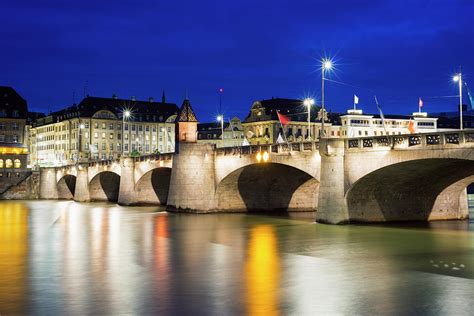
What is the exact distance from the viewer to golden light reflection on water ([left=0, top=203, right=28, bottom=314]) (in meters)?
21.2

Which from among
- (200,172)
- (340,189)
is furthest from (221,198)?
(340,189)

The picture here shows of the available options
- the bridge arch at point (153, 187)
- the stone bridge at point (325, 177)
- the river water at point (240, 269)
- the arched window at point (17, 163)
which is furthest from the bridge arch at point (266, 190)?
the arched window at point (17, 163)

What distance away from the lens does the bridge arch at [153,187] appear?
73.8 metres

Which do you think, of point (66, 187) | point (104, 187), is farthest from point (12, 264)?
point (66, 187)

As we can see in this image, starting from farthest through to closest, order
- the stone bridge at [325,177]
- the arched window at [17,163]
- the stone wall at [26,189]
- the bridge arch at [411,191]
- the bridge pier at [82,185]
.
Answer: the arched window at [17,163]
the stone wall at [26,189]
the bridge pier at [82,185]
the bridge arch at [411,191]
the stone bridge at [325,177]

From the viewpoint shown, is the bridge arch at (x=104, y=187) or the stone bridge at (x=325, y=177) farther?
the bridge arch at (x=104, y=187)

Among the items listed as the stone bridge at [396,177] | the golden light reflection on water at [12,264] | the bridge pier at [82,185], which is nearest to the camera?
the golden light reflection on water at [12,264]

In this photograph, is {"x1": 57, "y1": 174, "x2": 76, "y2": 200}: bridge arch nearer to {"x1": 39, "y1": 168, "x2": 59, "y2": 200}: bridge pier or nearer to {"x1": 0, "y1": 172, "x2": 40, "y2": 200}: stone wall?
{"x1": 39, "y1": 168, "x2": 59, "y2": 200}: bridge pier

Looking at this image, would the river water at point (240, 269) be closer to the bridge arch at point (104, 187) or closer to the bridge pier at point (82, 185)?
the bridge arch at point (104, 187)

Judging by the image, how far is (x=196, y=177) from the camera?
58.6m

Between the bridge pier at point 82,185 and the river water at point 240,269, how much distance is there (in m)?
46.1

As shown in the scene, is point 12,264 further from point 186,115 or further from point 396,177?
point 186,115

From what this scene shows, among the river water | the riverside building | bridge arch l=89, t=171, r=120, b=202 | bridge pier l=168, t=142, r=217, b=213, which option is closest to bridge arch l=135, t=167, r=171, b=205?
bridge pier l=168, t=142, r=217, b=213

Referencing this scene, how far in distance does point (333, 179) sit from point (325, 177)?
720mm
